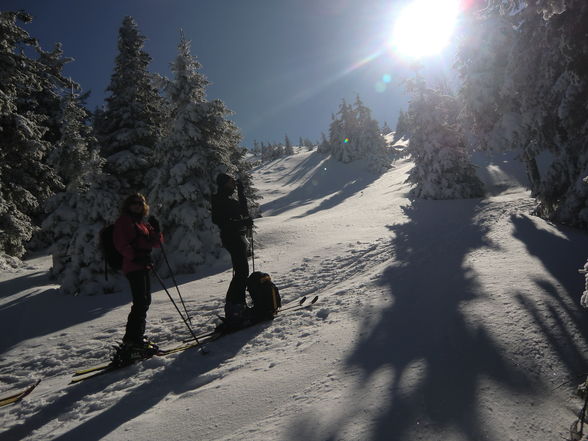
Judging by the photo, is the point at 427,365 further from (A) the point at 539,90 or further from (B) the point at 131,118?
(B) the point at 131,118

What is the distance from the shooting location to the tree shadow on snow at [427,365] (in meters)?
2.46

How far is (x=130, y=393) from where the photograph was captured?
4.03 metres

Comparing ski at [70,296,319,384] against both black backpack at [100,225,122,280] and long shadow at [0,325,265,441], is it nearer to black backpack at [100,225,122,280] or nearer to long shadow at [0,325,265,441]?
long shadow at [0,325,265,441]

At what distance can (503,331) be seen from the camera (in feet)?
11.7

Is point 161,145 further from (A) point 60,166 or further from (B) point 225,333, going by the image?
(B) point 225,333

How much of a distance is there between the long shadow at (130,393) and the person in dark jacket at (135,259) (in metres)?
0.39

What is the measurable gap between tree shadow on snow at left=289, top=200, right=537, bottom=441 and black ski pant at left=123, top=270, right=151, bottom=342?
3.47m

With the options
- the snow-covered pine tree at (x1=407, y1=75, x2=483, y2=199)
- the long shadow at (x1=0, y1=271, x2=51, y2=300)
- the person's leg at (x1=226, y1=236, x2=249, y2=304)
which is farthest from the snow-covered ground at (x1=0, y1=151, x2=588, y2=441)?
the snow-covered pine tree at (x1=407, y1=75, x2=483, y2=199)

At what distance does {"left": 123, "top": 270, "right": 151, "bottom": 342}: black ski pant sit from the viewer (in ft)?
16.7

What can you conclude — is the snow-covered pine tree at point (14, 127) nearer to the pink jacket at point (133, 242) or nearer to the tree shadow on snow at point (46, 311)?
the tree shadow on snow at point (46, 311)

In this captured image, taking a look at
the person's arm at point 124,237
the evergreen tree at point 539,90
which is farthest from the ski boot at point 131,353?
the evergreen tree at point 539,90

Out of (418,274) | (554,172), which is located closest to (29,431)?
(418,274)

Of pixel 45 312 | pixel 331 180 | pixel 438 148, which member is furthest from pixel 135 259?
pixel 331 180

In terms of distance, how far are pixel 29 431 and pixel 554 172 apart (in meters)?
12.7
